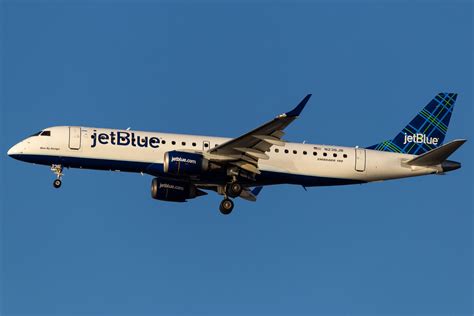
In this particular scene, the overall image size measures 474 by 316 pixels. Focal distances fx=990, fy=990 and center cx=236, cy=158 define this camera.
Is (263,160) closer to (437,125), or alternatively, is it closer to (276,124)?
(276,124)

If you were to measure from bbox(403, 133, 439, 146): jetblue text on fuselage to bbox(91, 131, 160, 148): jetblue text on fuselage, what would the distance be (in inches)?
560

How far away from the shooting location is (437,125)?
185 ft

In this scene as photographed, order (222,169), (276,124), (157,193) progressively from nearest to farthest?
(276,124), (222,169), (157,193)

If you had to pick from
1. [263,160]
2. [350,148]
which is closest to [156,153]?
[263,160]

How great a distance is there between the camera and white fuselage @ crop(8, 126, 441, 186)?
167 feet

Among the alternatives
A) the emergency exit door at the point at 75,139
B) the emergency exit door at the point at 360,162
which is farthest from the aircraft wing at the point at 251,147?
the emergency exit door at the point at 75,139

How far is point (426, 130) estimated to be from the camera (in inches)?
2206

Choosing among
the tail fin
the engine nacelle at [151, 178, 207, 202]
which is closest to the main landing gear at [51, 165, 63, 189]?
the engine nacelle at [151, 178, 207, 202]

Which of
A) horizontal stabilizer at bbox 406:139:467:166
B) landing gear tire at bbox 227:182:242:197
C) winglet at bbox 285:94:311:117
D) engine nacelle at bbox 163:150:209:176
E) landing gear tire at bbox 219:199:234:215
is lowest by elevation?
landing gear tire at bbox 219:199:234:215

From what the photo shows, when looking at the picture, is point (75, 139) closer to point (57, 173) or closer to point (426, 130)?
point (57, 173)

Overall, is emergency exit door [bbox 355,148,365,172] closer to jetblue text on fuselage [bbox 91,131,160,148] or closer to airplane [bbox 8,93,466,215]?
airplane [bbox 8,93,466,215]

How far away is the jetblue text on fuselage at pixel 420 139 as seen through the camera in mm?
55469

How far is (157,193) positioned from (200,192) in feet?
8.66

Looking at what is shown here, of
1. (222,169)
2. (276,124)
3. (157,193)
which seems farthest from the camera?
(157,193)
